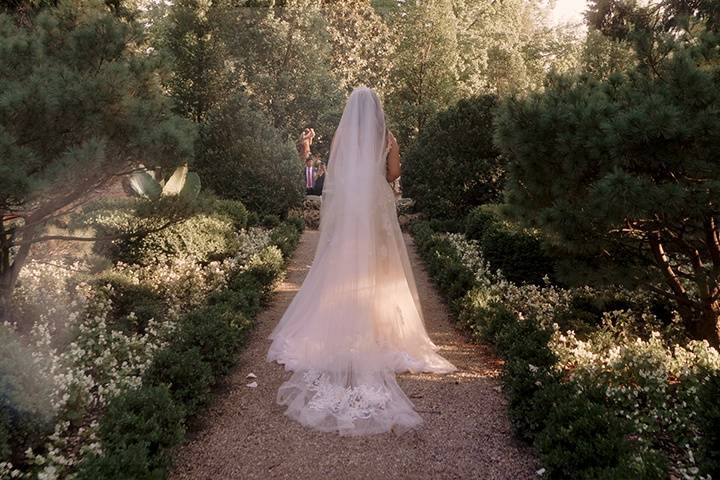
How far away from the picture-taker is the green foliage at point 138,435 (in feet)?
8.29

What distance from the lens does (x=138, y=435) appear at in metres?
2.89

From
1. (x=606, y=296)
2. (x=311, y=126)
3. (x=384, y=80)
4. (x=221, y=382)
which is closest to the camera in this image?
(x=221, y=382)

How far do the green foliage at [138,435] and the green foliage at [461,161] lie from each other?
28.9 ft

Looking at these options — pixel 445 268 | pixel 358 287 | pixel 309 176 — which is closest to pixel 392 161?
pixel 358 287

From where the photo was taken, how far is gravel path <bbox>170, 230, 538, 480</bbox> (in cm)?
316

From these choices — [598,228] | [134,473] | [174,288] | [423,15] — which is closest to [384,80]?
[423,15]

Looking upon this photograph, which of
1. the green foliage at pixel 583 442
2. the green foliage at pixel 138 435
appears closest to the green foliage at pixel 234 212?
the green foliage at pixel 138 435

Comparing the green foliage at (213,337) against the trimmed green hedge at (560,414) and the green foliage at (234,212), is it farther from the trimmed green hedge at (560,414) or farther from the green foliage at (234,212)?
the green foliage at (234,212)

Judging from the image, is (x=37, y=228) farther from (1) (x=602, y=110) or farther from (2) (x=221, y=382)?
(1) (x=602, y=110)

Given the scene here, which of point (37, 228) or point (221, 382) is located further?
point (37, 228)

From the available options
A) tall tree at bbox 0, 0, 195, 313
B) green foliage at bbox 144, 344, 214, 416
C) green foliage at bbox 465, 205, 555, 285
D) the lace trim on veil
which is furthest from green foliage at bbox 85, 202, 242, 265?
the lace trim on veil

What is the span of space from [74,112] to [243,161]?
9.05 m

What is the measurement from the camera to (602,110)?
3.71m

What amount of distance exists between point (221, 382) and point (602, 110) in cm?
346
